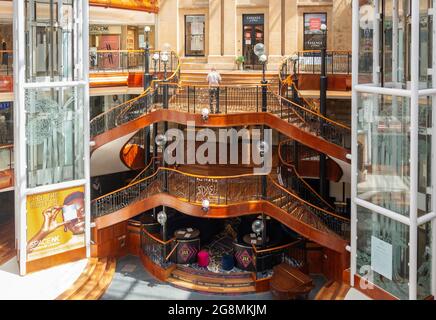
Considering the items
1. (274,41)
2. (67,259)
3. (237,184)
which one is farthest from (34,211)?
(274,41)

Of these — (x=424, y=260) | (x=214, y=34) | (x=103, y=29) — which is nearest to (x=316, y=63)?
(x=214, y=34)

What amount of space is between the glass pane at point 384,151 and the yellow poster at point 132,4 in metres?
14.0

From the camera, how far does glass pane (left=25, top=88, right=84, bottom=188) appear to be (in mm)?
16781

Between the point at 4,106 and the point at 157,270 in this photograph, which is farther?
the point at 4,106

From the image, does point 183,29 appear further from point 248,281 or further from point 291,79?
point 248,281

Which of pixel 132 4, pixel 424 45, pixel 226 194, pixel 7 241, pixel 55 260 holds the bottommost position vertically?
pixel 55 260

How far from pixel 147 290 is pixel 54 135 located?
595 centimetres

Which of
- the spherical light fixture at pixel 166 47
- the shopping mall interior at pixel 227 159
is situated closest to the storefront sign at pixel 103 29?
the shopping mall interior at pixel 227 159

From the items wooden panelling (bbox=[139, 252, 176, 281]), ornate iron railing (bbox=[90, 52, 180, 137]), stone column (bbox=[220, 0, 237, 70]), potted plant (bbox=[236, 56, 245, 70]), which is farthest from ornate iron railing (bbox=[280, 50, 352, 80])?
wooden panelling (bbox=[139, 252, 176, 281])

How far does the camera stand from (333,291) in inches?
664

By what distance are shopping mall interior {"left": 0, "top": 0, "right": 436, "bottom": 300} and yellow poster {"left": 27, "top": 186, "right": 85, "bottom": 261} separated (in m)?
0.05

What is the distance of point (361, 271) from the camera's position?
50.8 feet

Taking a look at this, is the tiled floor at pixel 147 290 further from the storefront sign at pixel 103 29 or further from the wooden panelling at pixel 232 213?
the storefront sign at pixel 103 29

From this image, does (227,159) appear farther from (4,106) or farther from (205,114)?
(4,106)
